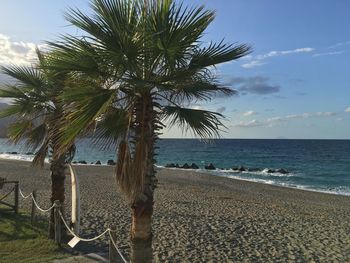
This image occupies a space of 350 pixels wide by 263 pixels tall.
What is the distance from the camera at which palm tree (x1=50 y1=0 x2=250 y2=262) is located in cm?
490

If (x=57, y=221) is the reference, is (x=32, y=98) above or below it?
above

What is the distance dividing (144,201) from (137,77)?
162 centimetres

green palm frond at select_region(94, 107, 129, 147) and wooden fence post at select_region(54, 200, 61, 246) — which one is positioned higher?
green palm frond at select_region(94, 107, 129, 147)

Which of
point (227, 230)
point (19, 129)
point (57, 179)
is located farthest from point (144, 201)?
point (227, 230)

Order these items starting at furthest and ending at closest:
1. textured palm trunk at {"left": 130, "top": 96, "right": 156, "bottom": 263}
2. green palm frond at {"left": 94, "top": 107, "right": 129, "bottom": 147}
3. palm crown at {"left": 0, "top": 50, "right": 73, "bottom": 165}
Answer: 1. palm crown at {"left": 0, "top": 50, "right": 73, "bottom": 165}
2. green palm frond at {"left": 94, "top": 107, "right": 129, "bottom": 147}
3. textured palm trunk at {"left": 130, "top": 96, "right": 156, "bottom": 263}

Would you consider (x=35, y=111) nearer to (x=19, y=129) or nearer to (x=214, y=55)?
(x=19, y=129)

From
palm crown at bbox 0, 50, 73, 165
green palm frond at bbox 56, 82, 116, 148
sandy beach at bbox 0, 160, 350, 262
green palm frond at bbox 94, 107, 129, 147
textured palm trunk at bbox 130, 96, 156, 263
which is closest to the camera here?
green palm frond at bbox 56, 82, 116, 148

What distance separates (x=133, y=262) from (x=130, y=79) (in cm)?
241

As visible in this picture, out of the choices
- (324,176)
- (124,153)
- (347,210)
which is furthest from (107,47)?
(324,176)

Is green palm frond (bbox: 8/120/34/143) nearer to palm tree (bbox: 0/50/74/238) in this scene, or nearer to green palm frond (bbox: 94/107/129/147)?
palm tree (bbox: 0/50/74/238)

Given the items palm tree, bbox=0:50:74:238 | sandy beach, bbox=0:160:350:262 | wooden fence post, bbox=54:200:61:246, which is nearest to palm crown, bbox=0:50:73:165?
palm tree, bbox=0:50:74:238

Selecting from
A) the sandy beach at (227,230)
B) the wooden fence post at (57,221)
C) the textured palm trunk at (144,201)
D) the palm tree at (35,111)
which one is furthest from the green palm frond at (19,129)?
the textured palm trunk at (144,201)

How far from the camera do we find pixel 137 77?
16.8 ft

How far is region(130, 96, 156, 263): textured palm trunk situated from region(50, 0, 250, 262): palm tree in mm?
13
